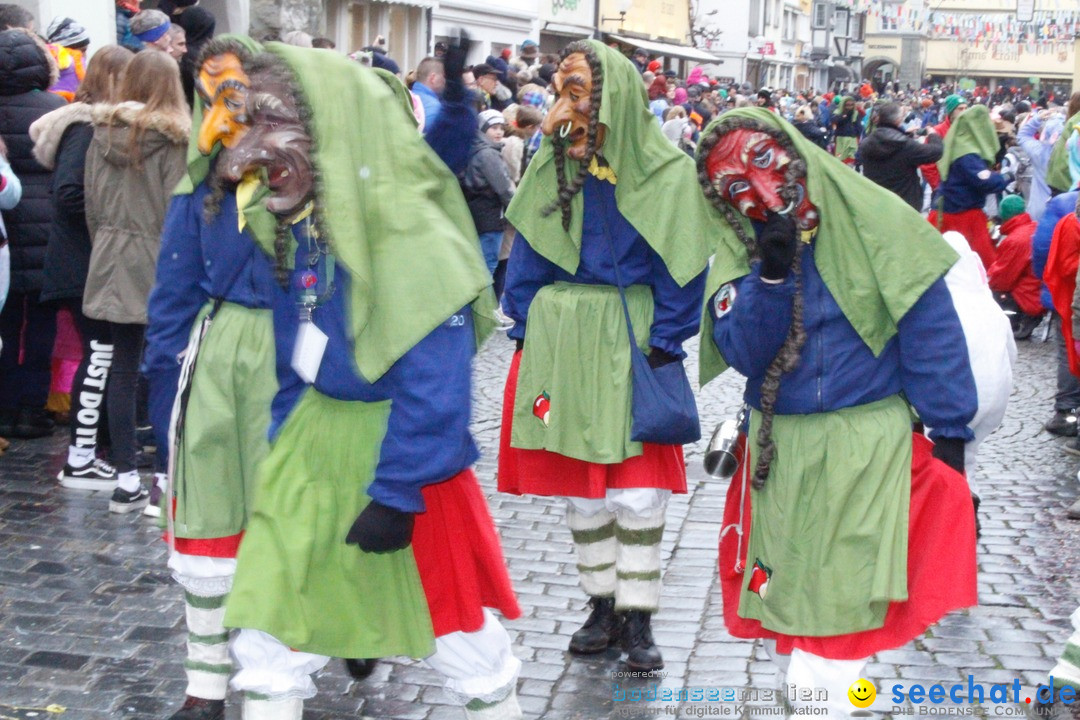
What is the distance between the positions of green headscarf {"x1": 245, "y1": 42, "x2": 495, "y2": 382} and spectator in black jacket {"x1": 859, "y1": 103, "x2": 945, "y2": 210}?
7.50m

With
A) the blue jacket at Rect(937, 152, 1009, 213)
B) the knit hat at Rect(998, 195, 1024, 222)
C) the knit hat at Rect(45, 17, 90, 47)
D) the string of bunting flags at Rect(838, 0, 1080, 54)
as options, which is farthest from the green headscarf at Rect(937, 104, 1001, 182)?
the string of bunting flags at Rect(838, 0, 1080, 54)

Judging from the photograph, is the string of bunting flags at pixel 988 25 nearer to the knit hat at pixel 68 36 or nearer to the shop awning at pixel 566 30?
the shop awning at pixel 566 30

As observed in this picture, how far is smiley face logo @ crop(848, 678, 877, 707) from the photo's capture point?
3.61 metres

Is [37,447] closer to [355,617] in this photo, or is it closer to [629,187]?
[629,187]

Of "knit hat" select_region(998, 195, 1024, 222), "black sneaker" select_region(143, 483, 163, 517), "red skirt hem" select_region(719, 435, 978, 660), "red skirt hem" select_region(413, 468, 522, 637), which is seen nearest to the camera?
"red skirt hem" select_region(413, 468, 522, 637)

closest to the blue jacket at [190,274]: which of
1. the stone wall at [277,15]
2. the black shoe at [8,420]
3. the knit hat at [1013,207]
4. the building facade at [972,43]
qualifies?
the black shoe at [8,420]

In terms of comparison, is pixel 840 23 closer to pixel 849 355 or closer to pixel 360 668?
pixel 360 668

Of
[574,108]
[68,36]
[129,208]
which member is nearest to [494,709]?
[574,108]

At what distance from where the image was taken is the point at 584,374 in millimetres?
4766

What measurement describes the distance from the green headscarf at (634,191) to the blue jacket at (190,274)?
1.08 m

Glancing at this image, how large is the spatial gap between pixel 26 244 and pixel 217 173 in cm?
376

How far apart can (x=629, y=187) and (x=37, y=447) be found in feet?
14.1

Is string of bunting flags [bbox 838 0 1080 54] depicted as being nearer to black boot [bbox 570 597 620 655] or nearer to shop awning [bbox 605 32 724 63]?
shop awning [bbox 605 32 724 63]

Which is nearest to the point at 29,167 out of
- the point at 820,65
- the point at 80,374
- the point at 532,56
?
the point at 80,374
